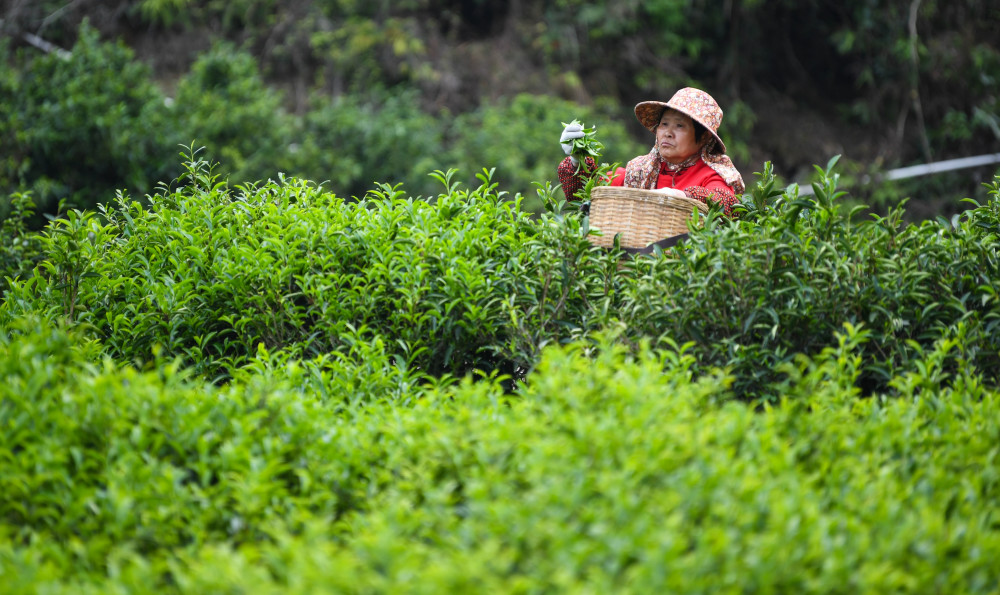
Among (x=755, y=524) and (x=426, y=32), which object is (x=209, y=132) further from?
(x=755, y=524)

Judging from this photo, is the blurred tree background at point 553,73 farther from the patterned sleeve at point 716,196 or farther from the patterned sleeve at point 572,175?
the patterned sleeve at point 716,196

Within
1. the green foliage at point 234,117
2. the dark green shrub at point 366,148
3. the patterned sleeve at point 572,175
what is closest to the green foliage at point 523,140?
the dark green shrub at point 366,148

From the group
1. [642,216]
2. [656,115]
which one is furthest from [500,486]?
[656,115]

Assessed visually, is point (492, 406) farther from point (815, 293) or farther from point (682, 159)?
point (682, 159)

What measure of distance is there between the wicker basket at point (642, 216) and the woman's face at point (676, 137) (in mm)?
777

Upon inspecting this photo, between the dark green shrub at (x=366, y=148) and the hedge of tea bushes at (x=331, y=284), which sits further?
the dark green shrub at (x=366, y=148)

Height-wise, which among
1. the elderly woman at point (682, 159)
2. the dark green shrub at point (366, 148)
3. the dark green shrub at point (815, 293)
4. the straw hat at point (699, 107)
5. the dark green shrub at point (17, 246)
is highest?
the straw hat at point (699, 107)

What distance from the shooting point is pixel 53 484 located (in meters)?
2.73

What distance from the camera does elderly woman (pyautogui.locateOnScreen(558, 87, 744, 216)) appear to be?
450cm

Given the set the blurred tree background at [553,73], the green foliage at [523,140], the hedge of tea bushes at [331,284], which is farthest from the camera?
the blurred tree background at [553,73]

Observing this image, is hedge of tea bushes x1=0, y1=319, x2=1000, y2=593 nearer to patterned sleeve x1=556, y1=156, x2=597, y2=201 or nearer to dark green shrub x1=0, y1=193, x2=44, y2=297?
patterned sleeve x1=556, y1=156, x2=597, y2=201

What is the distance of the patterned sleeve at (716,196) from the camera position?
4344 mm

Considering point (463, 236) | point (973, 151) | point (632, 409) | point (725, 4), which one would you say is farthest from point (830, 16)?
point (632, 409)

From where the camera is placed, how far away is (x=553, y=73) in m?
13.0
